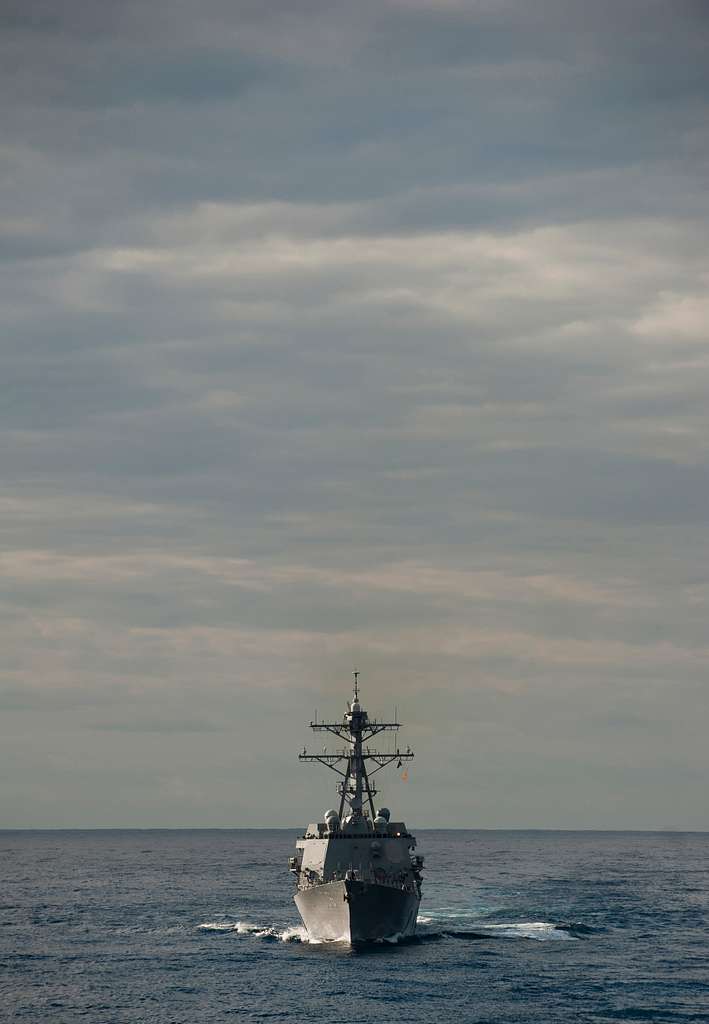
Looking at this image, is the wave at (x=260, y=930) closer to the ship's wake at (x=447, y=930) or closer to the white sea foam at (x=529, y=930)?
the ship's wake at (x=447, y=930)

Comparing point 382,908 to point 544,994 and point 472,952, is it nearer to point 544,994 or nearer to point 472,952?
point 472,952

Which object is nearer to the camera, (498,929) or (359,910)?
(359,910)

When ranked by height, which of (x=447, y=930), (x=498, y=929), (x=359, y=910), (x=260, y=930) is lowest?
(x=260, y=930)

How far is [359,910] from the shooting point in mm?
80438

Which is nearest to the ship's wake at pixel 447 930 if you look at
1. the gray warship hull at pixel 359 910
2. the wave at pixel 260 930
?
the wave at pixel 260 930

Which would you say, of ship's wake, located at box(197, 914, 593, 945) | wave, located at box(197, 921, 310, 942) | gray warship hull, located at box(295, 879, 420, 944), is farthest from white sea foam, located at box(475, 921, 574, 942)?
wave, located at box(197, 921, 310, 942)

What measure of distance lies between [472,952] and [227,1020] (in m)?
23.5

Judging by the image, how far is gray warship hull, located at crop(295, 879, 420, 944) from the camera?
8012 cm

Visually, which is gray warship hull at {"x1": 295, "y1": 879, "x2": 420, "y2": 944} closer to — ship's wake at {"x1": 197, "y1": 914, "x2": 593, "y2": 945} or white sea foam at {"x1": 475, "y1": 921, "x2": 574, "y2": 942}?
ship's wake at {"x1": 197, "y1": 914, "x2": 593, "y2": 945}

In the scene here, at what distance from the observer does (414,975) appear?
73.8m

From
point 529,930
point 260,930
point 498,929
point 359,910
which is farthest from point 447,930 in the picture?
point 359,910

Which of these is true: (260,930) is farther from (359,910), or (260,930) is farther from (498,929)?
(359,910)

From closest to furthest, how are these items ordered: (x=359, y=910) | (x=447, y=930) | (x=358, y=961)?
(x=358, y=961) < (x=359, y=910) < (x=447, y=930)

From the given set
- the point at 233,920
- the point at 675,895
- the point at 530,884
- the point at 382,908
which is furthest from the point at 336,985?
the point at 530,884
